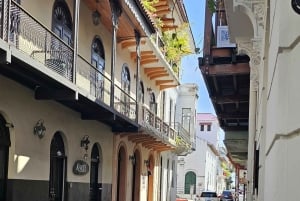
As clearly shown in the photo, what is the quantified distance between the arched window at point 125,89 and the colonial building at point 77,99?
0.14 feet

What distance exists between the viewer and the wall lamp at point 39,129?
1429cm

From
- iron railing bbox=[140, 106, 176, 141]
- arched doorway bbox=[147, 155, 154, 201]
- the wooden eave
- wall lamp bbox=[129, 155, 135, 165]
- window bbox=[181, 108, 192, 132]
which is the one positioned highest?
window bbox=[181, 108, 192, 132]

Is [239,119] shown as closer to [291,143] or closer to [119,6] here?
[119,6]

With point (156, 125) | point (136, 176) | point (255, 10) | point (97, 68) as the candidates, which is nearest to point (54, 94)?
point (97, 68)

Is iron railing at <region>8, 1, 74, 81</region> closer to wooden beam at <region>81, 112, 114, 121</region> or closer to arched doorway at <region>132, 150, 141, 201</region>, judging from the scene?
wooden beam at <region>81, 112, 114, 121</region>

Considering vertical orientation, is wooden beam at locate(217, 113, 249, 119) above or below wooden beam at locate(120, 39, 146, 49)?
below

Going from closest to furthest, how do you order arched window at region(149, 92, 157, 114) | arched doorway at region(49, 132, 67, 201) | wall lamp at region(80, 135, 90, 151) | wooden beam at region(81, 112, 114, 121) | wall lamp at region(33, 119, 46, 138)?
wall lamp at region(33, 119, 46, 138), arched doorway at region(49, 132, 67, 201), wooden beam at region(81, 112, 114, 121), wall lamp at region(80, 135, 90, 151), arched window at region(149, 92, 157, 114)

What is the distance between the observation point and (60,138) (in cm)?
1662

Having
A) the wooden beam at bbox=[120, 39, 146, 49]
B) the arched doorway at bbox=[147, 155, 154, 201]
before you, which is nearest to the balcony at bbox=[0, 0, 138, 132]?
the wooden beam at bbox=[120, 39, 146, 49]

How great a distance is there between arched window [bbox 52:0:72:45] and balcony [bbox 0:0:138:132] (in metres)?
0.88

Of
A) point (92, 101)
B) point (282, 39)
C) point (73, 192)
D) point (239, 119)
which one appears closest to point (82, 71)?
point (92, 101)

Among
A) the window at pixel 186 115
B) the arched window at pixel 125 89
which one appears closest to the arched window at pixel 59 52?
the arched window at pixel 125 89

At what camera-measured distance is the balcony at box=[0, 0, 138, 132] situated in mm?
10828

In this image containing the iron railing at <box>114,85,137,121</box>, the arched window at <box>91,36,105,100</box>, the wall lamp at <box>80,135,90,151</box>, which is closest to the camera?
the arched window at <box>91,36,105,100</box>
